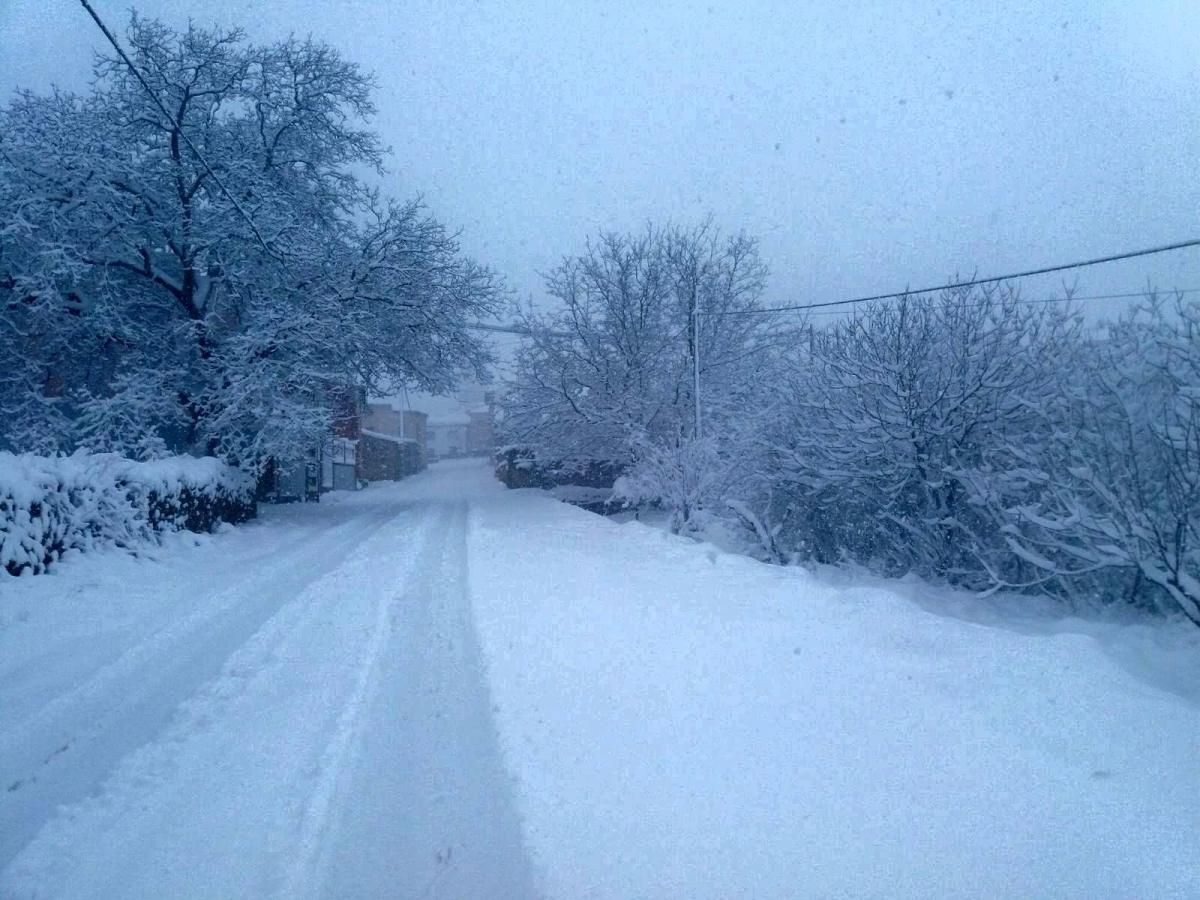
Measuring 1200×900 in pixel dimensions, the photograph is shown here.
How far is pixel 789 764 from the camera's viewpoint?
4.13 m

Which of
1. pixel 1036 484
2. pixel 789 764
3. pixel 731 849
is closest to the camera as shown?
pixel 731 849

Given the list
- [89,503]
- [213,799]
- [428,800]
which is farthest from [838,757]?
[89,503]

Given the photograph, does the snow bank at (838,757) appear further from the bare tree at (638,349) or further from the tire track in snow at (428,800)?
the bare tree at (638,349)

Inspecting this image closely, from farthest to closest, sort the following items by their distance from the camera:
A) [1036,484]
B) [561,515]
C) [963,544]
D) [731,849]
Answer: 1. [561,515]
2. [963,544]
3. [1036,484]
4. [731,849]

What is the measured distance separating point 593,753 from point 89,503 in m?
9.03

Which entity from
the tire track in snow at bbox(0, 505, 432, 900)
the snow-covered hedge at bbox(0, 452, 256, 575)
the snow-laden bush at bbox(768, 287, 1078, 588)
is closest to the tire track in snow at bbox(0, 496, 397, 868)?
the tire track in snow at bbox(0, 505, 432, 900)

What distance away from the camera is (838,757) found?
4.18 meters

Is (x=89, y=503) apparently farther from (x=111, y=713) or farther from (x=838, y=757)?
(x=838, y=757)

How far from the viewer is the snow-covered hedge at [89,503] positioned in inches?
347

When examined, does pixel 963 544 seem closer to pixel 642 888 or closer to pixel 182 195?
pixel 642 888

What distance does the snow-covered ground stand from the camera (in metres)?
3.26

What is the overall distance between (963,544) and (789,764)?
8.99 metres

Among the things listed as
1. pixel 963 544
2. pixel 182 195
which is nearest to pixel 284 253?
pixel 182 195

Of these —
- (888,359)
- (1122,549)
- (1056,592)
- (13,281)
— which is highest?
(13,281)
